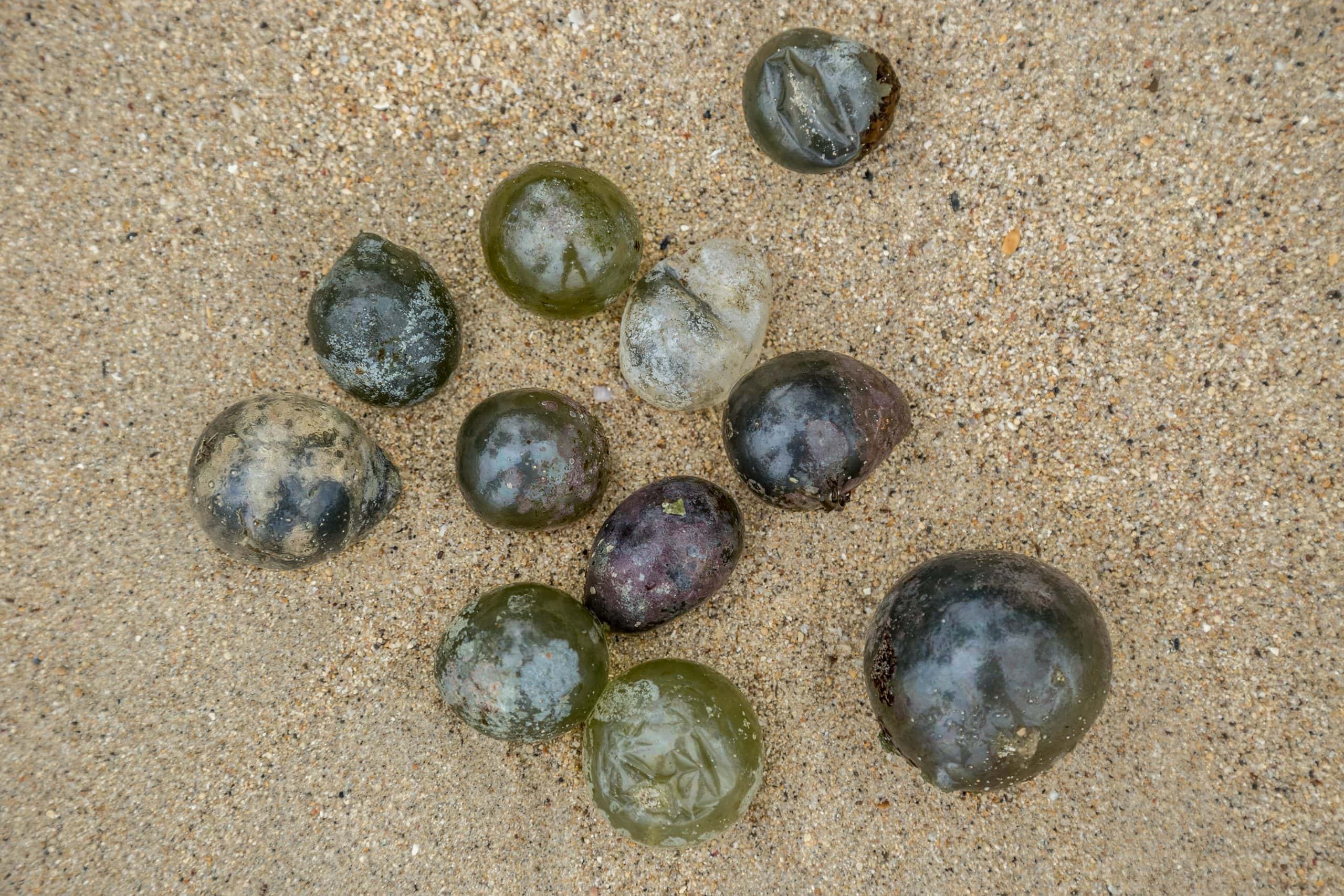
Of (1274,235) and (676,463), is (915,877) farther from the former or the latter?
(1274,235)

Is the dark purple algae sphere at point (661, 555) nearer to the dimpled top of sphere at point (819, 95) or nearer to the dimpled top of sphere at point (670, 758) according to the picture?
the dimpled top of sphere at point (670, 758)

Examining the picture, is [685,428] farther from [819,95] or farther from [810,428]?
[819,95]

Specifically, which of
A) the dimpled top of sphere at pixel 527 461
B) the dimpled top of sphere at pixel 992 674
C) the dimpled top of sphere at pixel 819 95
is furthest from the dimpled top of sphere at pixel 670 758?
the dimpled top of sphere at pixel 819 95

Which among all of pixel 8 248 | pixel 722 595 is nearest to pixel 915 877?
pixel 722 595

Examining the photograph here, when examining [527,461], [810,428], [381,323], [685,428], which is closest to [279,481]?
[381,323]

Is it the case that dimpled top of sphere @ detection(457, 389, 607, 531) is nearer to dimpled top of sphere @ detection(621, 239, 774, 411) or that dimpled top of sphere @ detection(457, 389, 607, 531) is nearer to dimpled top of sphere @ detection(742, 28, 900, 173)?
dimpled top of sphere @ detection(621, 239, 774, 411)
